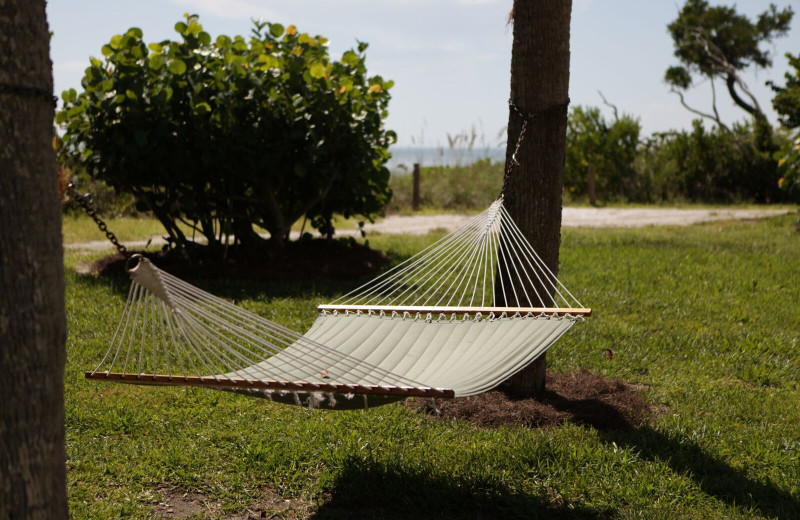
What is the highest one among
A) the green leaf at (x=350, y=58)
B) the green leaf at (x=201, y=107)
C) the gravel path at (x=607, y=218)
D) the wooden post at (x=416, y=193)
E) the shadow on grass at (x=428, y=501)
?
the green leaf at (x=350, y=58)

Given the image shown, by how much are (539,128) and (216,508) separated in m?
A: 1.99

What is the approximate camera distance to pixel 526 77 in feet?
11.2

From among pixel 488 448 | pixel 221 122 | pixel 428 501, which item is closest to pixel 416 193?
pixel 221 122

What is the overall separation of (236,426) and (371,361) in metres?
0.71

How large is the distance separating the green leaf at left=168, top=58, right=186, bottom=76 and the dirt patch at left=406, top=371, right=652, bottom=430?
3.18m

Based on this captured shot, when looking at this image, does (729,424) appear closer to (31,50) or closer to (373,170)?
(31,50)

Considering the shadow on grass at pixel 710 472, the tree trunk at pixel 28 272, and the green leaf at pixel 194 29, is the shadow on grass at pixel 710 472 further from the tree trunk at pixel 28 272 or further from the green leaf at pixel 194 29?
the green leaf at pixel 194 29

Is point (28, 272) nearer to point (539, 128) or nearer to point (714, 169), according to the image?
point (539, 128)

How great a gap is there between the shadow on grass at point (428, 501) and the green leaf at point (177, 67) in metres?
3.68

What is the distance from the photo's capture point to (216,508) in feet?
8.46

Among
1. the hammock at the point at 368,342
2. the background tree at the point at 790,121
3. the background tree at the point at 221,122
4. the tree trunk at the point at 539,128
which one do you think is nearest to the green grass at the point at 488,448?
the hammock at the point at 368,342

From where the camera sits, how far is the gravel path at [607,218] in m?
9.74

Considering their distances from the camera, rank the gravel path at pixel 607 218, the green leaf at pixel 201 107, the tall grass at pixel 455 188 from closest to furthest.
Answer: the green leaf at pixel 201 107, the gravel path at pixel 607 218, the tall grass at pixel 455 188

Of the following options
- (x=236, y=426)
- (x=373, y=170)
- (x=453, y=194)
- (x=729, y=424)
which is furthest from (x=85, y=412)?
(x=453, y=194)
